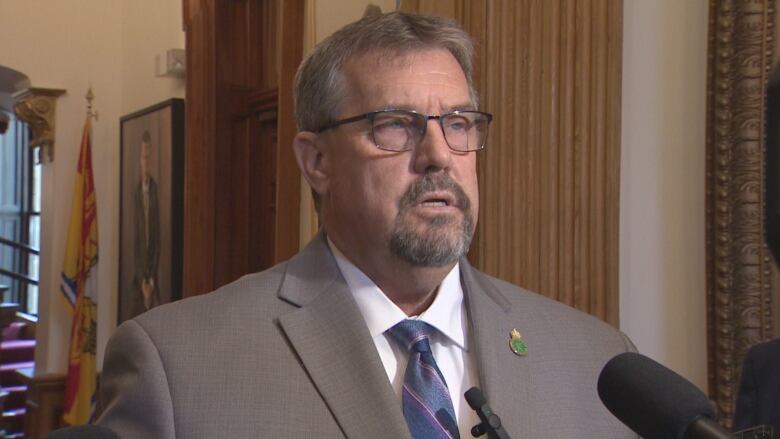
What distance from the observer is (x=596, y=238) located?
2232 mm

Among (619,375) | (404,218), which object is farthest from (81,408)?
(619,375)

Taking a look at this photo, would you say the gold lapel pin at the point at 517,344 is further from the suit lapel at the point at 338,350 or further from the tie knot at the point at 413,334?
the suit lapel at the point at 338,350

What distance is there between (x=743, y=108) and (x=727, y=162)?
0.41 feet

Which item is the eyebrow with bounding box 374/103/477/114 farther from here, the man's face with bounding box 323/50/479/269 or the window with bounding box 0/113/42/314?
the window with bounding box 0/113/42/314

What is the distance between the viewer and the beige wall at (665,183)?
2119 millimetres

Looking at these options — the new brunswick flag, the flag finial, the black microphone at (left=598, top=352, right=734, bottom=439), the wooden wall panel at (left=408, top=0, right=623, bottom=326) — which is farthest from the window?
the black microphone at (left=598, top=352, right=734, bottom=439)

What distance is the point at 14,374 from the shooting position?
389 inches

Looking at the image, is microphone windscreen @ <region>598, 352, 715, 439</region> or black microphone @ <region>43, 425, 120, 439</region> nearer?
microphone windscreen @ <region>598, 352, 715, 439</region>

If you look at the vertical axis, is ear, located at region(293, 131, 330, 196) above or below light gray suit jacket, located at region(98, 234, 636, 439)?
above

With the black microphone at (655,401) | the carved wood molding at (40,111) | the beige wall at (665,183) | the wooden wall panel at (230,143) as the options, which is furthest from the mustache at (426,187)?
the carved wood molding at (40,111)

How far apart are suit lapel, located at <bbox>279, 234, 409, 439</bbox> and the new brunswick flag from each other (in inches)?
206

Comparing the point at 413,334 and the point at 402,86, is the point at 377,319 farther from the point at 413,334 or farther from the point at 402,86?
the point at 402,86

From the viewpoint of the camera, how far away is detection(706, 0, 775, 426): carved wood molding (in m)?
1.92

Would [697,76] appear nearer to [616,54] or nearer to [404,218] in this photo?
[616,54]
